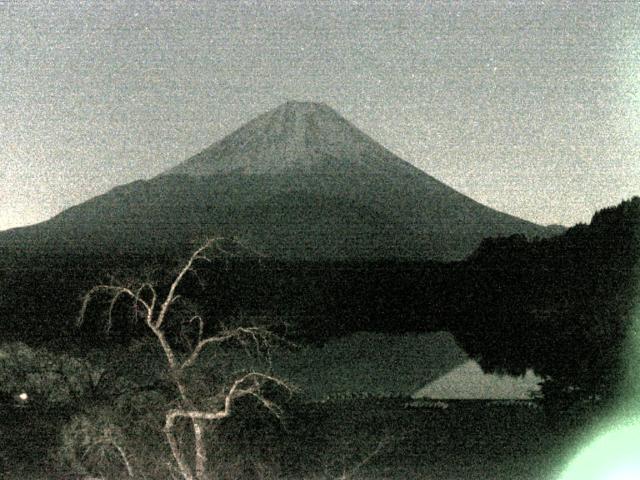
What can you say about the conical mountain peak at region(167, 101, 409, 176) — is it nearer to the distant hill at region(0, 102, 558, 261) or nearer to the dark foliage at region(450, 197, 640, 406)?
the distant hill at region(0, 102, 558, 261)

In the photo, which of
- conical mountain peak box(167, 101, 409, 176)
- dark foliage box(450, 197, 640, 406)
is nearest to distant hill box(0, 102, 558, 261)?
conical mountain peak box(167, 101, 409, 176)

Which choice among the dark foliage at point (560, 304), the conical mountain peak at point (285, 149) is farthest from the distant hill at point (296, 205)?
the dark foliage at point (560, 304)

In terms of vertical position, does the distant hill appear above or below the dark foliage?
above

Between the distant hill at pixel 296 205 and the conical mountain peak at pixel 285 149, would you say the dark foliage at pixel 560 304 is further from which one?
the conical mountain peak at pixel 285 149

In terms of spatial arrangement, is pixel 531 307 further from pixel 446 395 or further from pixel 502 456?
pixel 502 456

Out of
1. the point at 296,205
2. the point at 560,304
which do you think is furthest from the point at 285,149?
the point at 560,304

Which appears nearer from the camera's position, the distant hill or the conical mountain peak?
the distant hill
